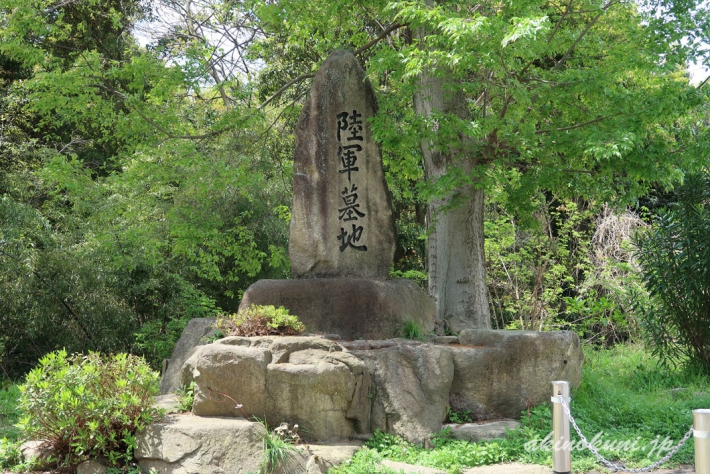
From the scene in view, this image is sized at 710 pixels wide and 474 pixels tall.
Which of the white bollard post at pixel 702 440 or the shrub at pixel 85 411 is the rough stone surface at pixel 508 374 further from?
the white bollard post at pixel 702 440

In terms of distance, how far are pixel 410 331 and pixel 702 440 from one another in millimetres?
3930

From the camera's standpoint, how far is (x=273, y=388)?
5570 mm

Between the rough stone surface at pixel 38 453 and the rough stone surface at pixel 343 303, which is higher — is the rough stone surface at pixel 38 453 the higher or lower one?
the lower one

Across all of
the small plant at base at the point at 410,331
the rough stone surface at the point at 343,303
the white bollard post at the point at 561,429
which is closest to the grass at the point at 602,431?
the white bollard post at the point at 561,429

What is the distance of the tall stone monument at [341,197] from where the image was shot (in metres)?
7.59

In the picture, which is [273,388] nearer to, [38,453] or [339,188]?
Result: [38,453]

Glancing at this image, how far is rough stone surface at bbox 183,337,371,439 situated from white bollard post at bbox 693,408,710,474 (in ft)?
9.70

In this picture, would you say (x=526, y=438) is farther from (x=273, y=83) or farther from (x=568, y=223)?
(x=273, y=83)

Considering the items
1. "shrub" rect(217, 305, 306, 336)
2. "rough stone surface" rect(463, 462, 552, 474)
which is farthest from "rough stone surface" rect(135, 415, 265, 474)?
"rough stone surface" rect(463, 462, 552, 474)

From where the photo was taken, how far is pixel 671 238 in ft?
28.7

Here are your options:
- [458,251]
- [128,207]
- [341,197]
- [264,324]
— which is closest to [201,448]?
[264,324]

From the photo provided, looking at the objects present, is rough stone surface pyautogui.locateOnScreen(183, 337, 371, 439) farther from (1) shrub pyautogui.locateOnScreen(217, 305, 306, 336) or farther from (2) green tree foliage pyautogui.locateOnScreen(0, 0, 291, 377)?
(2) green tree foliage pyautogui.locateOnScreen(0, 0, 291, 377)

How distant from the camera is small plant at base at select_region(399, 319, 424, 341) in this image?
6945 mm

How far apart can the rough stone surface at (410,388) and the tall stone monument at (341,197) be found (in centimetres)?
111
